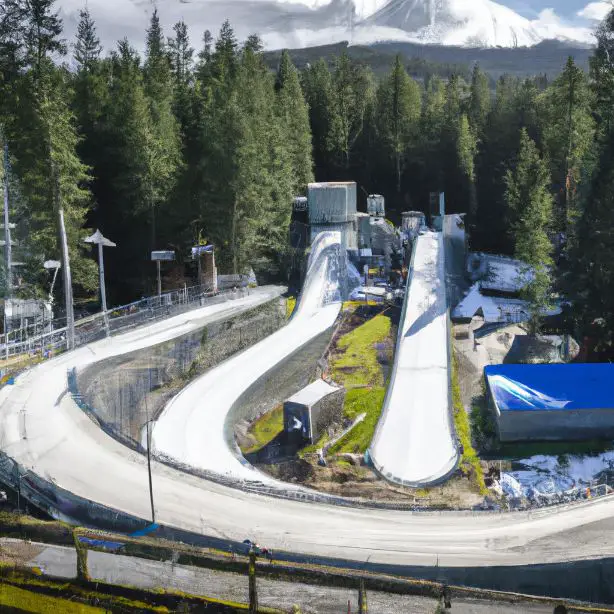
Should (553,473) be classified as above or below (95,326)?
below

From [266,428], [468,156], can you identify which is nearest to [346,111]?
[468,156]

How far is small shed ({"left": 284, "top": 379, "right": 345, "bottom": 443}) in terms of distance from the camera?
60.2 feet

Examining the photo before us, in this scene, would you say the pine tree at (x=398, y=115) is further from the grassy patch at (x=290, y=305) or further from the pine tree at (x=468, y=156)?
the grassy patch at (x=290, y=305)

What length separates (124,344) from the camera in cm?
2114

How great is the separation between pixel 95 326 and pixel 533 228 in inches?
804

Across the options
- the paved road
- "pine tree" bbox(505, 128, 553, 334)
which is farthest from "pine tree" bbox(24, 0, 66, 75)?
the paved road

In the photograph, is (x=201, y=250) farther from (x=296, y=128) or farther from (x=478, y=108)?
(x=478, y=108)

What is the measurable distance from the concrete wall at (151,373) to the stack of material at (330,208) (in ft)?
43.9

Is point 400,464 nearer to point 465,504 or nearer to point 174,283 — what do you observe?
point 465,504

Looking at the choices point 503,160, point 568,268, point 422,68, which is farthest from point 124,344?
point 422,68

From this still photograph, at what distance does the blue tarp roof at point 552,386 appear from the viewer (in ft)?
64.3

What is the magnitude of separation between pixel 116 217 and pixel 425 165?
24459 mm

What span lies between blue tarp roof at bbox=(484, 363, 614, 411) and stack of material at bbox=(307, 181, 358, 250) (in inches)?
723

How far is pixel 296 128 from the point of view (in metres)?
44.5
